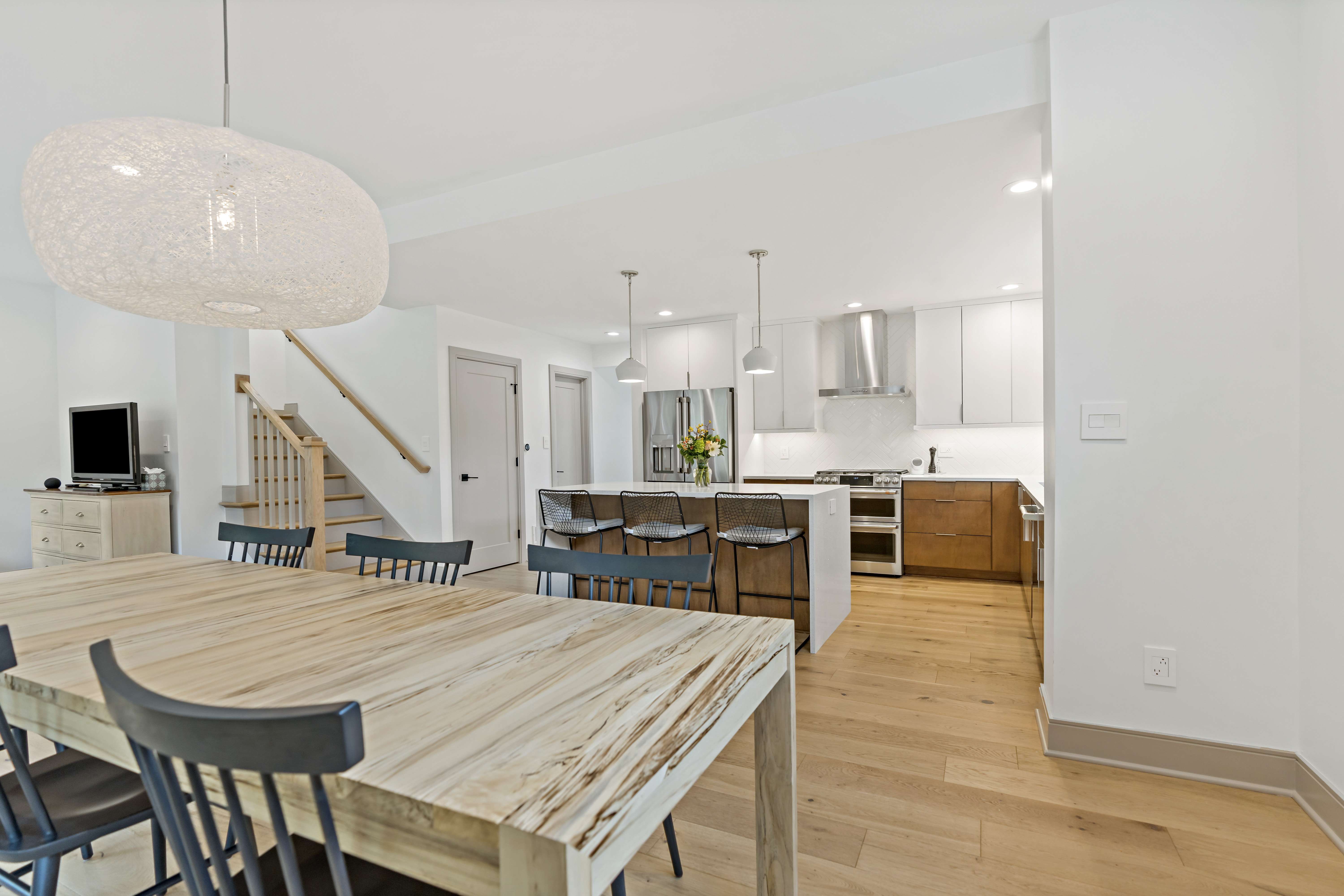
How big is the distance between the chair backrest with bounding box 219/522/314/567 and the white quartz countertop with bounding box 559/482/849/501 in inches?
66.6

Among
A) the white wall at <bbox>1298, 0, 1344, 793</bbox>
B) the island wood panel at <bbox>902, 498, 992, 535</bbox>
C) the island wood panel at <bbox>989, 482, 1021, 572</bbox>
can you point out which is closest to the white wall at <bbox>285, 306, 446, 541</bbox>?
the island wood panel at <bbox>902, 498, 992, 535</bbox>

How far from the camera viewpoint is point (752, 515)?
3.43m

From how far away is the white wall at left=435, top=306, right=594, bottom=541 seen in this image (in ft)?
17.3

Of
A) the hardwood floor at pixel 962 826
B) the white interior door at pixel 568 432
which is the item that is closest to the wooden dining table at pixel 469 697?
the hardwood floor at pixel 962 826

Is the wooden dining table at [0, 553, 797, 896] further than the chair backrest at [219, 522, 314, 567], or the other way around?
the chair backrest at [219, 522, 314, 567]

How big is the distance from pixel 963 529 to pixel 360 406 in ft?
17.2

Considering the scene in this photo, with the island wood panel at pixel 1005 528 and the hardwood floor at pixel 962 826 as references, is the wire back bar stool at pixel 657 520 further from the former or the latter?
the island wood panel at pixel 1005 528

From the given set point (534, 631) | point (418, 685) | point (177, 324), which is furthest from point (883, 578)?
point (177, 324)

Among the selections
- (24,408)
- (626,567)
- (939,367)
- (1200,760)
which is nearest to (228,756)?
(626,567)

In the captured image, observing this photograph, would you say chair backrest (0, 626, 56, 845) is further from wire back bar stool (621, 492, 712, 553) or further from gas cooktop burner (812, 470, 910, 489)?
gas cooktop burner (812, 470, 910, 489)

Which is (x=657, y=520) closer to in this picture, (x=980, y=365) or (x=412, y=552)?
(x=412, y=552)

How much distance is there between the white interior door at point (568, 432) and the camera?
6723 mm

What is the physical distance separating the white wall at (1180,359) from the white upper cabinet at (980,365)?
3272mm

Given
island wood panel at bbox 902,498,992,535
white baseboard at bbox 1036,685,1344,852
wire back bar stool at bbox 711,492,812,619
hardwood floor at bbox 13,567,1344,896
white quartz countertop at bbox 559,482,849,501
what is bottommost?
hardwood floor at bbox 13,567,1344,896
